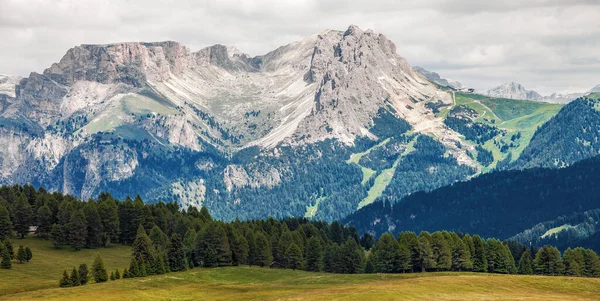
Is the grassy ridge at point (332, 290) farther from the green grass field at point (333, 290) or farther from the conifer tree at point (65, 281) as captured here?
the conifer tree at point (65, 281)

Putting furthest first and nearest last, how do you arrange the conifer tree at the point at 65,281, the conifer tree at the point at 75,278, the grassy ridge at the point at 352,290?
the conifer tree at the point at 75,278 < the conifer tree at the point at 65,281 < the grassy ridge at the point at 352,290

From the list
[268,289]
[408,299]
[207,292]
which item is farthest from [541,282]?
[207,292]

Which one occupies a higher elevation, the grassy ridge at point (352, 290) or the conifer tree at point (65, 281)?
the conifer tree at point (65, 281)

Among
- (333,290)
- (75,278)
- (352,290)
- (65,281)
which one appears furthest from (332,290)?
(65,281)

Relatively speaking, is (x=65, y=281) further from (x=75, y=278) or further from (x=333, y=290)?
(x=333, y=290)

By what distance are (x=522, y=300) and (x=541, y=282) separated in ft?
95.6

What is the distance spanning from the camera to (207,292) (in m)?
182

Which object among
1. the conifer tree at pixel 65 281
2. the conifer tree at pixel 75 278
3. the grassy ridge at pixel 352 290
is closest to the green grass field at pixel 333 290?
the grassy ridge at pixel 352 290

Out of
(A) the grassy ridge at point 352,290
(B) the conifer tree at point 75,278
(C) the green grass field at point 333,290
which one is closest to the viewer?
(A) the grassy ridge at point 352,290

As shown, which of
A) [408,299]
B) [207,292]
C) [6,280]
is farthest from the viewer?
[6,280]

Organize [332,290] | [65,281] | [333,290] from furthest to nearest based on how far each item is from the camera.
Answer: [65,281] → [332,290] → [333,290]

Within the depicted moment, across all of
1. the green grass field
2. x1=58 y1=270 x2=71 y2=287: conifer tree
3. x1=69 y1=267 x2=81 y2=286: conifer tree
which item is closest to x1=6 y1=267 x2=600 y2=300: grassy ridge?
the green grass field

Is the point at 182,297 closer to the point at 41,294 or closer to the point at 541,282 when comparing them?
the point at 41,294

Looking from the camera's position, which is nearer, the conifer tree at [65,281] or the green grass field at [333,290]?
the green grass field at [333,290]
